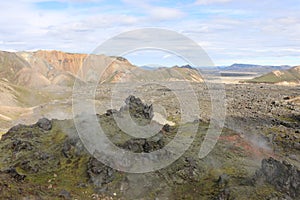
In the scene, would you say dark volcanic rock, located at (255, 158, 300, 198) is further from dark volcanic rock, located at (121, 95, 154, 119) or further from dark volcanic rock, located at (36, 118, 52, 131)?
dark volcanic rock, located at (36, 118, 52, 131)

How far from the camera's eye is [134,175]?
131 feet

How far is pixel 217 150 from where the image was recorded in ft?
158

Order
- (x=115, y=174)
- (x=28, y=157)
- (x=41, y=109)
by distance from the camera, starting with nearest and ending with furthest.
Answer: (x=115, y=174) < (x=28, y=157) < (x=41, y=109)

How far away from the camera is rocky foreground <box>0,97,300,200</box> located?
120 ft

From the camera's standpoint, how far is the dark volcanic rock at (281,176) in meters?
37.1

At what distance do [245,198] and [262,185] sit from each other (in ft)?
10.4

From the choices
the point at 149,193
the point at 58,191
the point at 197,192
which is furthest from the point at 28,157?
the point at 197,192

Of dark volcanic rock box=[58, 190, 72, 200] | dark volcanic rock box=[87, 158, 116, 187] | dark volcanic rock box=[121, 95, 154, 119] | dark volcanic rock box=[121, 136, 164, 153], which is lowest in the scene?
dark volcanic rock box=[58, 190, 72, 200]

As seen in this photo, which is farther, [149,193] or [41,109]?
[41,109]

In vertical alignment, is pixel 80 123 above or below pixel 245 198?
above

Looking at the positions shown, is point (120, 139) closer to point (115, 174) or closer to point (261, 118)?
point (115, 174)

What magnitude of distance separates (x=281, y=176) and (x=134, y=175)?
1467 cm

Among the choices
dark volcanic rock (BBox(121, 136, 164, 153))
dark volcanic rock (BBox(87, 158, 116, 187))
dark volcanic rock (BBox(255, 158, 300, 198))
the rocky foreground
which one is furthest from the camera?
dark volcanic rock (BBox(121, 136, 164, 153))

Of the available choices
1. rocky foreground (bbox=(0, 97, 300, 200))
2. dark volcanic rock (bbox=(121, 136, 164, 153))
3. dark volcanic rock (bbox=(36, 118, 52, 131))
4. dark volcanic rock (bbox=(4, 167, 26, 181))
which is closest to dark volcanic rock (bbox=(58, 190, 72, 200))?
rocky foreground (bbox=(0, 97, 300, 200))
